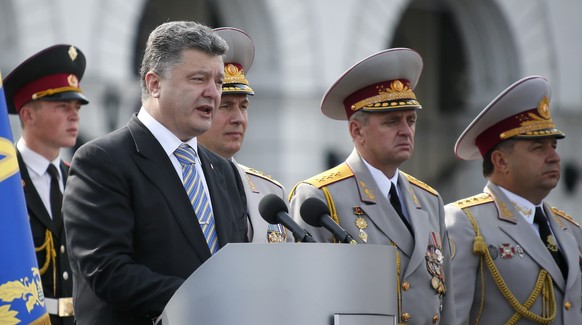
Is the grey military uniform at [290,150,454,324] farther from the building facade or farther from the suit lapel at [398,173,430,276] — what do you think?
the building facade

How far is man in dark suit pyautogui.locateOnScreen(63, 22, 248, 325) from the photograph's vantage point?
4031mm

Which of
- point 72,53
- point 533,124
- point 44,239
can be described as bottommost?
point 44,239

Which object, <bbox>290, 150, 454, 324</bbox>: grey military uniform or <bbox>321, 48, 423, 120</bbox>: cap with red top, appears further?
<bbox>321, 48, 423, 120</bbox>: cap with red top

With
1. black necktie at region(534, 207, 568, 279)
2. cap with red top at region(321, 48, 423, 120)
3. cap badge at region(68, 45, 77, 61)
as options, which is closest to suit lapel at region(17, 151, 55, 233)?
cap badge at region(68, 45, 77, 61)

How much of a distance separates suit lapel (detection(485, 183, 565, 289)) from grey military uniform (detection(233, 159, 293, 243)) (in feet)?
3.52

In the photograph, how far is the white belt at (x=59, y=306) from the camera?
623cm

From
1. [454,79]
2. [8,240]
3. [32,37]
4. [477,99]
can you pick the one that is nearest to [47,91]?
[8,240]

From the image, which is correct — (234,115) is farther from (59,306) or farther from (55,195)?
(59,306)

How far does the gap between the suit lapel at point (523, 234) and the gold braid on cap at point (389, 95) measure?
0.85m

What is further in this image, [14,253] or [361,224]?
[361,224]

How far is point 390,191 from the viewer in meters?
Result: 5.65

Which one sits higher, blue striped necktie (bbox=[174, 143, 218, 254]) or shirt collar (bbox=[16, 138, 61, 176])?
shirt collar (bbox=[16, 138, 61, 176])

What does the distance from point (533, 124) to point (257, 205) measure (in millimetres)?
1495

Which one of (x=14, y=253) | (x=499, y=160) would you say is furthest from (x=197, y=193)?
(x=499, y=160)
